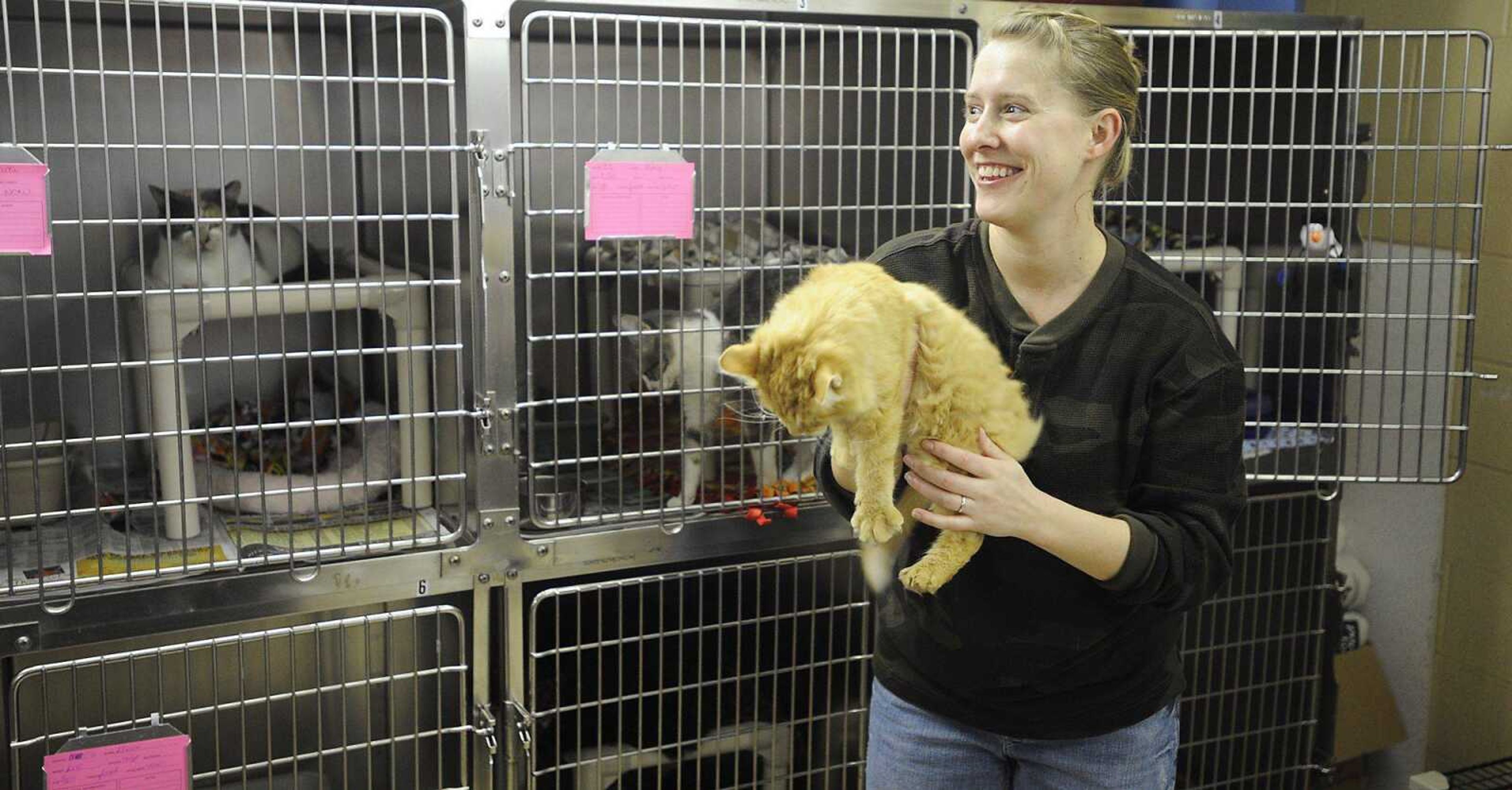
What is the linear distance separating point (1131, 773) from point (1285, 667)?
1.06 metres

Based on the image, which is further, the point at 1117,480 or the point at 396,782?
the point at 396,782

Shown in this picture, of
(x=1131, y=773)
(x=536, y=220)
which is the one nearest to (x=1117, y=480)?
(x=1131, y=773)

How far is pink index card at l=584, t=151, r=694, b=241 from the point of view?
1754 millimetres

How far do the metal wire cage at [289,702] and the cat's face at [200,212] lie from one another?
539 mm

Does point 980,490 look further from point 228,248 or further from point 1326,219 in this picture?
point 1326,219

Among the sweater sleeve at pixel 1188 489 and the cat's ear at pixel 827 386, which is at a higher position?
the cat's ear at pixel 827 386

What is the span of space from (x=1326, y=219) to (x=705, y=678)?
1.24 m

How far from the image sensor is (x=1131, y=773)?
4.82ft

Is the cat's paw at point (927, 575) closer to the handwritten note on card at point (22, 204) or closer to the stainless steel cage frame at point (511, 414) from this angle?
the stainless steel cage frame at point (511, 414)

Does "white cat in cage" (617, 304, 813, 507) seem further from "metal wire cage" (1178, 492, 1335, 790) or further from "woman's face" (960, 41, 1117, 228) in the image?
"metal wire cage" (1178, 492, 1335, 790)

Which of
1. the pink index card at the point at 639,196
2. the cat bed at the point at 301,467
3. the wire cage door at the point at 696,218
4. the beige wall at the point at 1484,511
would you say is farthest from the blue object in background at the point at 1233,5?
the cat bed at the point at 301,467

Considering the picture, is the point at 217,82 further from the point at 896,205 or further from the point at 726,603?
the point at 726,603

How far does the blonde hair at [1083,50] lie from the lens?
1.28 meters

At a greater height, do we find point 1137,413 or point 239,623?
point 1137,413
